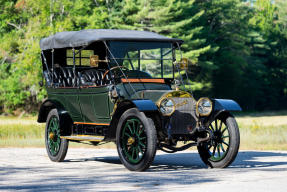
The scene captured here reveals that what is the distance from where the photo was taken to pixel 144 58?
1252cm

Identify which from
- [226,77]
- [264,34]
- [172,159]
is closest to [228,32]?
[226,77]

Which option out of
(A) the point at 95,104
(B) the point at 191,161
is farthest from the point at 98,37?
(B) the point at 191,161

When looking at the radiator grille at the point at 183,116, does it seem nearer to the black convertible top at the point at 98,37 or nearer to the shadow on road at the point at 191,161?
the shadow on road at the point at 191,161

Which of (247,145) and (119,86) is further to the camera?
(247,145)

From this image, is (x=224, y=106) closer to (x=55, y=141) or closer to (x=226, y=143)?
(x=226, y=143)

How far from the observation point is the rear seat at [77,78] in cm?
1256

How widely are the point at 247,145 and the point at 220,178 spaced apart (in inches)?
315

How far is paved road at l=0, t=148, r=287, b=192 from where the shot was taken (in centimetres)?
856

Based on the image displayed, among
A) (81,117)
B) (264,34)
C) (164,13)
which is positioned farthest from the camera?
(264,34)

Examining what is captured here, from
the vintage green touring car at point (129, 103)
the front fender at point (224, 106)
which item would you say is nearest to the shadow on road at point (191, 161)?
the vintage green touring car at point (129, 103)

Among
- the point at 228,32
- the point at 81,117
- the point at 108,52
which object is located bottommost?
the point at 81,117

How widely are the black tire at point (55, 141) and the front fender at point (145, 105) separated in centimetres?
297

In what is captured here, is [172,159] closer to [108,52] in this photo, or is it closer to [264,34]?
[108,52]

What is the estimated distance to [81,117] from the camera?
12.7 meters
